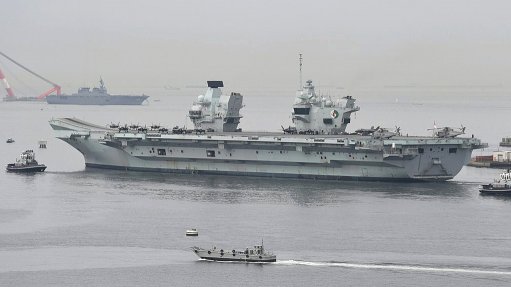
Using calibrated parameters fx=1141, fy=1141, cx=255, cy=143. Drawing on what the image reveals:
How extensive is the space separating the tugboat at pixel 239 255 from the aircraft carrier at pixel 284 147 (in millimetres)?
21091

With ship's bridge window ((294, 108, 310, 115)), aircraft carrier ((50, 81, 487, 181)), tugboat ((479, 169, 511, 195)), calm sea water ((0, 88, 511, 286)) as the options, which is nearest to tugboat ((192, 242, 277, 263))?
calm sea water ((0, 88, 511, 286))

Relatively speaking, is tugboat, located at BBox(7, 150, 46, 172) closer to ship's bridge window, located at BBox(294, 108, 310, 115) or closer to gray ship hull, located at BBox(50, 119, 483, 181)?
gray ship hull, located at BBox(50, 119, 483, 181)

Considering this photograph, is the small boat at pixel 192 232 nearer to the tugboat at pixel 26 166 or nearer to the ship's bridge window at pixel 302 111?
the ship's bridge window at pixel 302 111

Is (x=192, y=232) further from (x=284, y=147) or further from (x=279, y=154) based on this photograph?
(x=279, y=154)

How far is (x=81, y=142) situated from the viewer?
68062mm

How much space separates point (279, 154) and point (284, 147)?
704mm

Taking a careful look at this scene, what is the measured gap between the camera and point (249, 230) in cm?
4428

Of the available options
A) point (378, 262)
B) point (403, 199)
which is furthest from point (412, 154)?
point (378, 262)

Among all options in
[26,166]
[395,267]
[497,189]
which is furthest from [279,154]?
[395,267]

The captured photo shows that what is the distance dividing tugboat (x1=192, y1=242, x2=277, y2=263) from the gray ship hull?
831 inches

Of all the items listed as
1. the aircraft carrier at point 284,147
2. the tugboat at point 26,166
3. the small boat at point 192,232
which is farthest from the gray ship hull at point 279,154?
the small boat at point 192,232

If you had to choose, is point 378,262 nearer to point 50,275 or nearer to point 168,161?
point 50,275

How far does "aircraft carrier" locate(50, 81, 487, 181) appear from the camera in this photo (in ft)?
194

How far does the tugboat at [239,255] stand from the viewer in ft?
125
